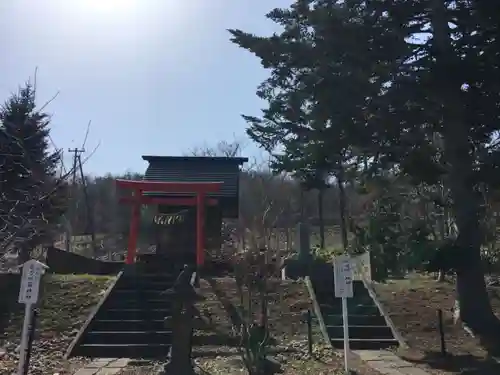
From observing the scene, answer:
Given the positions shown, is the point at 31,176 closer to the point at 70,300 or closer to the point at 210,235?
the point at 70,300

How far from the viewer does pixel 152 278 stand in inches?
481

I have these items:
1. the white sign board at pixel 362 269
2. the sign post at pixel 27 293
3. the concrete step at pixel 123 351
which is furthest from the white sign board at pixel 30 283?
the white sign board at pixel 362 269

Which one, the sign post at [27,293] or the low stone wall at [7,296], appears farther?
the low stone wall at [7,296]

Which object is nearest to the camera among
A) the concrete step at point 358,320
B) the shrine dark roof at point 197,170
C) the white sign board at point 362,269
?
the concrete step at point 358,320

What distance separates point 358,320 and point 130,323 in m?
4.48

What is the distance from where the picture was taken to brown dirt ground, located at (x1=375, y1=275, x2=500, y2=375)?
745cm

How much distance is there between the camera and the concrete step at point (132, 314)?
32.7ft

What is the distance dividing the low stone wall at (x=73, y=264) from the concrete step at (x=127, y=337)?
187 inches

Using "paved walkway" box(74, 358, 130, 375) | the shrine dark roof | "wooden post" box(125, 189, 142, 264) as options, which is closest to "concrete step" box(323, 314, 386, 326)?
"paved walkway" box(74, 358, 130, 375)

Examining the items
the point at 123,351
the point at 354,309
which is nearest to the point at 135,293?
the point at 123,351

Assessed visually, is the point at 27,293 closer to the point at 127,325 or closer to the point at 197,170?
the point at 127,325

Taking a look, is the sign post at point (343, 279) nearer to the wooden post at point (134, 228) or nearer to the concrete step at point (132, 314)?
the concrete step at point (132, 314)

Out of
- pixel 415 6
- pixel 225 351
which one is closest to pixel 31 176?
pixel 225 351

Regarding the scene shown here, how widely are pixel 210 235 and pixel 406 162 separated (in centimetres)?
915
